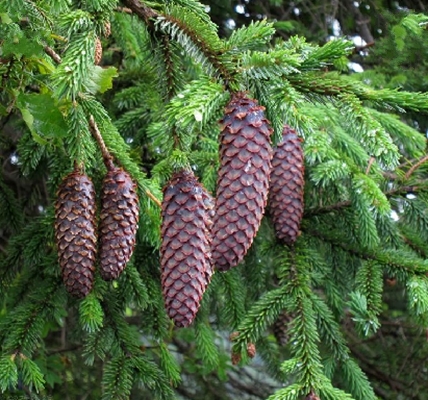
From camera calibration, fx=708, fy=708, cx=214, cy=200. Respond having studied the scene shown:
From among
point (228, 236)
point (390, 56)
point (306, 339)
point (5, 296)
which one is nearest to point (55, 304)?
point (5, 296)

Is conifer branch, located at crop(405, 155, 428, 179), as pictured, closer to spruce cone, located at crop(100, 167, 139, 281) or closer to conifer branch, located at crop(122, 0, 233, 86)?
spruce cone, located at crop(100, 167, 139, 281)

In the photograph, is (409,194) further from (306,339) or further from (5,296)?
(5,296)

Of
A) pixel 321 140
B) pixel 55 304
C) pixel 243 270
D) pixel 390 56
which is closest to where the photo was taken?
pixel 55 304

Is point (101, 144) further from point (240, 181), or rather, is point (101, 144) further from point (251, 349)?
point (251, 349)

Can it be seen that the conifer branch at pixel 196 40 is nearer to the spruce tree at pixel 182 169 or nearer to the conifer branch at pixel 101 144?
the spruce tree at pixel 182 169

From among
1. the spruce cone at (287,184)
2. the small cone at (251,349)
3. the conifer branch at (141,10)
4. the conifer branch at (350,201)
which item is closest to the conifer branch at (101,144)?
the conifer branch at (141,10)
